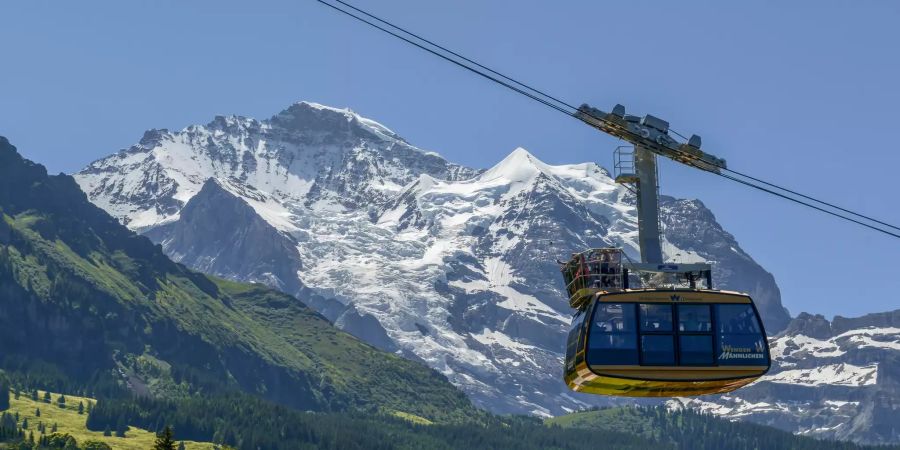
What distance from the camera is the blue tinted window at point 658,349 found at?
300 ft

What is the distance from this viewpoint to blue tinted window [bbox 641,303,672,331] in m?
91.9

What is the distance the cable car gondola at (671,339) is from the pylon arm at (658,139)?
9.02 metres

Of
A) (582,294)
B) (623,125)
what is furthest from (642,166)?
(582,294)

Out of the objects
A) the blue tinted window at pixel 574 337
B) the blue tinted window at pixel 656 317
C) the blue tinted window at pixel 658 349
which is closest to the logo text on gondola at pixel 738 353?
the blue tinted window at pixel 658 349

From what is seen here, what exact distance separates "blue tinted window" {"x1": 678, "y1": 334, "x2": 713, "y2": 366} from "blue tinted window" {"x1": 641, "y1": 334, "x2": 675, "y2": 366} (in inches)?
24.0

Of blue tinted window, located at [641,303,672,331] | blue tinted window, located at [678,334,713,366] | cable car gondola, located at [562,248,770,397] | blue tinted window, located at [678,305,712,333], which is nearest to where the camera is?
cable car gondola, located at [562,248,770,397]

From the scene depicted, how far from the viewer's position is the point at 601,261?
9781 cm

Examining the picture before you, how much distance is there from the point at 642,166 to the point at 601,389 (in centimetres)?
1532

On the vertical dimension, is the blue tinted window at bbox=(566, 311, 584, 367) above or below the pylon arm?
below

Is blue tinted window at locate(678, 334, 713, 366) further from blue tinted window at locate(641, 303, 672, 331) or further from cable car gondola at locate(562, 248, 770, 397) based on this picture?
blue tinted window at locate(641, 303, 672, 331)

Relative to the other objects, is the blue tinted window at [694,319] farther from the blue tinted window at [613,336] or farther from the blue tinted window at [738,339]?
the blue tinted window at [613,336]

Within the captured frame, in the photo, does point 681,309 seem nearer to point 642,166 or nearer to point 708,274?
point 708,274

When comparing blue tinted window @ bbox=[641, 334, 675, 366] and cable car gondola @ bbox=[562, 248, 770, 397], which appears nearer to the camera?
cable car gondola @ bbox=[562, 248, 770, 397]

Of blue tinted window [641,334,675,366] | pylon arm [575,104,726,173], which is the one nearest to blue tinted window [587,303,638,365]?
blue tinted window [641,334,675,366]
